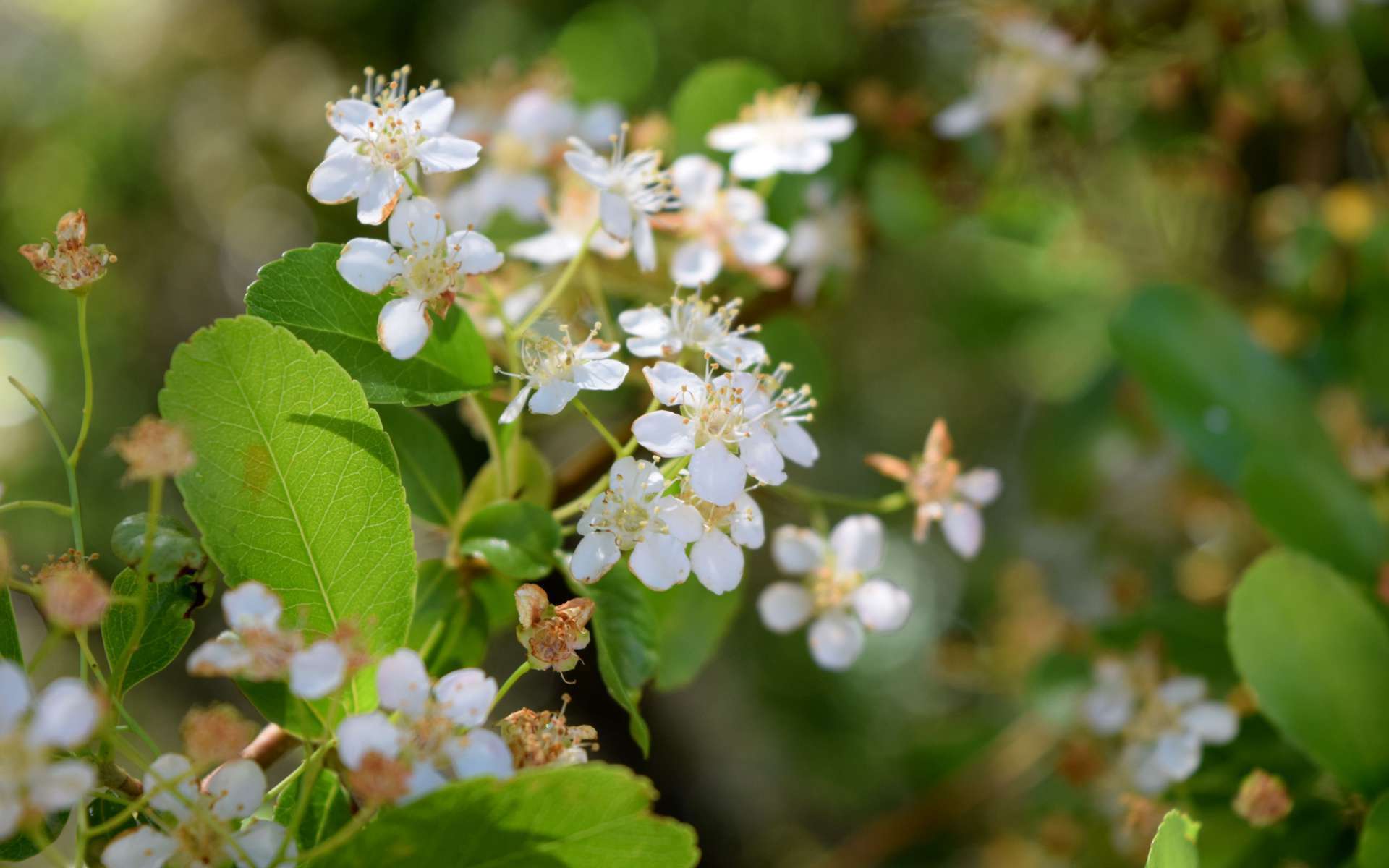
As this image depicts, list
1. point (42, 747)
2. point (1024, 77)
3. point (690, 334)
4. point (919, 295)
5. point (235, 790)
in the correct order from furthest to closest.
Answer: point (919, 295)
point (1024, 77)
point (690, 334)
point (235, 790)
point (42, 747)

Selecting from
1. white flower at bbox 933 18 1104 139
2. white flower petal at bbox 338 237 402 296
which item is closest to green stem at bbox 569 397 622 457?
white flower petal at bbox 338 237 402 296

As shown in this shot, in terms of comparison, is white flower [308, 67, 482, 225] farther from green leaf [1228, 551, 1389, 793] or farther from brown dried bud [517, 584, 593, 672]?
green leaf [1228, 551, 1389, 793]

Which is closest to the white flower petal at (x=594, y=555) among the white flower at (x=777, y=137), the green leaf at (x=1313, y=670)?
the white flower at (x=777, y=137)

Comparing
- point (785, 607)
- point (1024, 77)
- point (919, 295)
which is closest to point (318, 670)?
point (785, 607)

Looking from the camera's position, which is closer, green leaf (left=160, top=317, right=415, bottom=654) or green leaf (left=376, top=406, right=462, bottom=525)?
green leaf (left=160, top=317, right=415, bottom=654)

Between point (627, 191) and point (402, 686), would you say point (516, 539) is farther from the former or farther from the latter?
point (627, 191)
